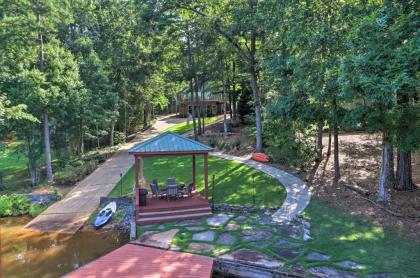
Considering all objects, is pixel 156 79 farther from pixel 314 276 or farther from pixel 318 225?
pixel 314 276

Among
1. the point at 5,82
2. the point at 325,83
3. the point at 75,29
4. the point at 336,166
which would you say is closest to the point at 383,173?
the point at 336,166

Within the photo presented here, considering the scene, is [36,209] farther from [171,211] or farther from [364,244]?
[364,244]

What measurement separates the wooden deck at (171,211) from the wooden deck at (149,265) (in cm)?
241

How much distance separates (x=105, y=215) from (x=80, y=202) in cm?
319

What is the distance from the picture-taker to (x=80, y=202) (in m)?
16.3

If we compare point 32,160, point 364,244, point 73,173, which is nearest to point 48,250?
point 73,173

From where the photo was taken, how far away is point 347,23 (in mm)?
11789

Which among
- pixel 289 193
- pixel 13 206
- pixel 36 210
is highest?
pixel 289 193

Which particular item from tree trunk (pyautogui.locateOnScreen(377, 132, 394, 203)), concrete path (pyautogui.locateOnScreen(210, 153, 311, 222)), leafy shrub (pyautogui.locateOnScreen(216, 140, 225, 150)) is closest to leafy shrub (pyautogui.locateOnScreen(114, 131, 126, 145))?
leafy shrub (pyautogui.locateOnScreen(216, 140, 225, 150))

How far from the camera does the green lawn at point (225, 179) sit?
47.5 feet

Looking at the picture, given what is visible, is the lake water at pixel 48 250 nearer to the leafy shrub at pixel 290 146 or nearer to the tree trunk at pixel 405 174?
the leafy shrub at pixel 290 146

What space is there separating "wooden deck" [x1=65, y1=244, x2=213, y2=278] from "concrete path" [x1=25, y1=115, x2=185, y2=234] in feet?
14.9

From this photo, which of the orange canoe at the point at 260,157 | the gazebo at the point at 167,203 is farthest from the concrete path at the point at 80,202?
the orange canoe at the point at 260,157

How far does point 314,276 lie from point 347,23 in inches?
346
